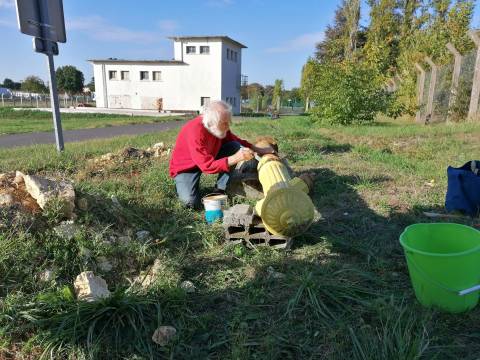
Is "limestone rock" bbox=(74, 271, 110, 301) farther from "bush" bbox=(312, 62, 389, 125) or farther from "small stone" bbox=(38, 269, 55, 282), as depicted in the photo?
"bush" bbox=(312, 62, 389, 125)

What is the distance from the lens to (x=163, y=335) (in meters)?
1.86

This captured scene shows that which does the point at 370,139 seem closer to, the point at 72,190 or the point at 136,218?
the point at 136,218

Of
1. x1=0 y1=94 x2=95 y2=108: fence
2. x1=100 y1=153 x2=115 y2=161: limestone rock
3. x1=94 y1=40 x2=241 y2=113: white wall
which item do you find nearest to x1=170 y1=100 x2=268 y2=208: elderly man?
x1=100 y1=153 x2=115 y2=161: limestone rock

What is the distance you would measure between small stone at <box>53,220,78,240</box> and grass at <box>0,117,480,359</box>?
31 mm

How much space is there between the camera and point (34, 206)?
2.72 metres

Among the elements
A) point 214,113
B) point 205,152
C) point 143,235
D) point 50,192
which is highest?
point 214,113

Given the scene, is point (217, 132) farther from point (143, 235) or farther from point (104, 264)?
point (104, 264)

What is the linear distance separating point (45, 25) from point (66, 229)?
4401 mm

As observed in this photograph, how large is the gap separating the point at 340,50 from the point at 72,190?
123 ft

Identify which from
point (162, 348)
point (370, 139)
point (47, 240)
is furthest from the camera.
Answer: point (370, 139)

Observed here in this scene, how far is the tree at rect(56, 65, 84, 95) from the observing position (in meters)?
49.0

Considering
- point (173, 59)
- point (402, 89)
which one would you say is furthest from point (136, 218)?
point (173, 59)

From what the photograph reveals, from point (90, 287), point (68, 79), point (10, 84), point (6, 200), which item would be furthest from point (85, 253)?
point (10, 84)

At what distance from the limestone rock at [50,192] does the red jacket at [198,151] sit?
1.26 m
